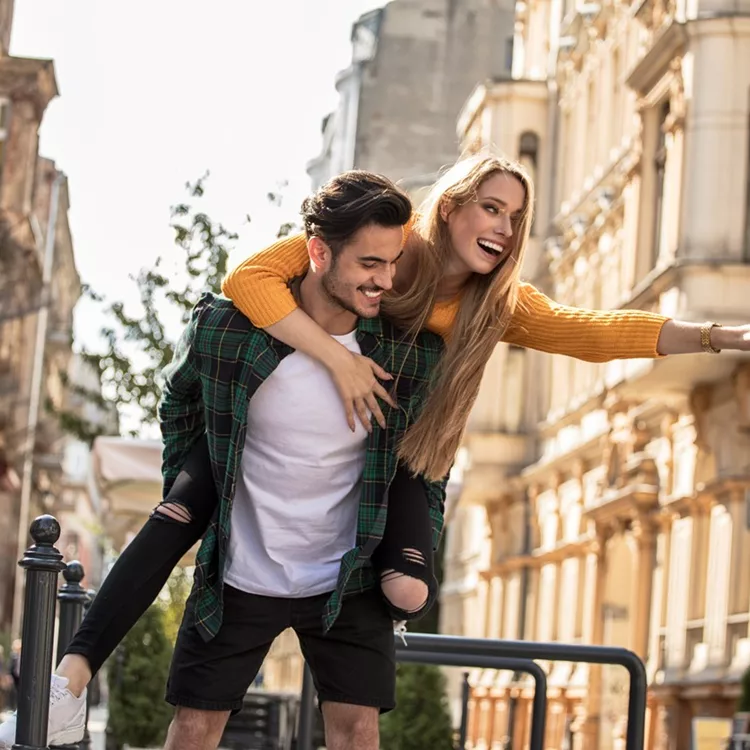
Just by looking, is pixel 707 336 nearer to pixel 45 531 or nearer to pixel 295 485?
pixel 295 485

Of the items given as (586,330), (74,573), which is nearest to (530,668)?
(74,573)

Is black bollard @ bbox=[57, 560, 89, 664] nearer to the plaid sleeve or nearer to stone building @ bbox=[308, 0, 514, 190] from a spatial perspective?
the plaid sleeve

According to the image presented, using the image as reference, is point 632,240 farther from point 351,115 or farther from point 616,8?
point 351,115

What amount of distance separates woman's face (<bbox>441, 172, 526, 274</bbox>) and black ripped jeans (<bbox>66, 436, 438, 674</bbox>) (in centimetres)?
56

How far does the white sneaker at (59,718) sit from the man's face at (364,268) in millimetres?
1134

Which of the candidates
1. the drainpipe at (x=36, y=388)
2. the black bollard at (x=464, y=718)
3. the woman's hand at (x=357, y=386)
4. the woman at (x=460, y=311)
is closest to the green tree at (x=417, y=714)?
the black bollard at (x=464, y=718)

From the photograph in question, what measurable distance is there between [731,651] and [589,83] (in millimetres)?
15501

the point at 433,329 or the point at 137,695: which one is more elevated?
the point at 433,329

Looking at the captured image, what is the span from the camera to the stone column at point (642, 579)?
2556 centimetres

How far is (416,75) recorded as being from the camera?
59312 millimetres

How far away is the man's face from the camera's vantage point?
4754mm

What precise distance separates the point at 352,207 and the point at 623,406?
22783 mm

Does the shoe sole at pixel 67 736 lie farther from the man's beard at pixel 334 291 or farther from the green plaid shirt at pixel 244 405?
the man's beard at pixel 334 291

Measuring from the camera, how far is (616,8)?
32.3 metres
